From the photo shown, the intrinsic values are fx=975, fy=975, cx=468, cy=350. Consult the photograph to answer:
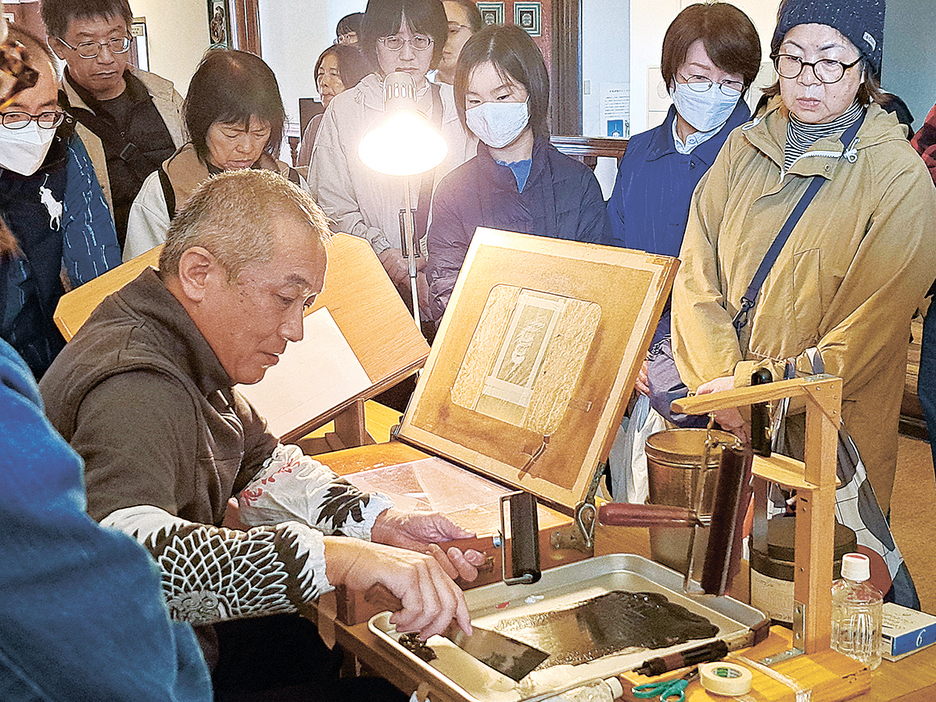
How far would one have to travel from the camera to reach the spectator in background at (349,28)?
14.2ft

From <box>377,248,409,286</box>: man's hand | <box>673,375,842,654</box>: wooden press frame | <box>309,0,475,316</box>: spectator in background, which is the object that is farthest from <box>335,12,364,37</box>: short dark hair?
<box>673,375,842,654</box>: wooden press frame

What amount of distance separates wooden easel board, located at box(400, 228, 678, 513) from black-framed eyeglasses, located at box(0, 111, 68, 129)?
4.85ft

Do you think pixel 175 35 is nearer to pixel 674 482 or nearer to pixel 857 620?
pixel 674 482

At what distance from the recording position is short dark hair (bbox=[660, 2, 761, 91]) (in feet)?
9.04

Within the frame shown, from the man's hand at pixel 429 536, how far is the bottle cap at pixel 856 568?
0.53 meters

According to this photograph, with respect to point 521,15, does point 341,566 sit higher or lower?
lower

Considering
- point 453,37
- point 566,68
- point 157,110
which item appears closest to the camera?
point 157,110

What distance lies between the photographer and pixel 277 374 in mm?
2270

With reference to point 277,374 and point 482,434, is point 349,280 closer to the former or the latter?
point 277,374

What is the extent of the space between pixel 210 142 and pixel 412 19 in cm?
90

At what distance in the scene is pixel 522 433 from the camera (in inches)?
70.3

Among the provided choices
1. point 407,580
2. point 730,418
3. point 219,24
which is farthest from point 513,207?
point 219,24

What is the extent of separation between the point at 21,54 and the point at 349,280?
1.27m

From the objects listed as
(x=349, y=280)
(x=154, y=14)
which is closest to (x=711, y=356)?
(x=349, y=280)
